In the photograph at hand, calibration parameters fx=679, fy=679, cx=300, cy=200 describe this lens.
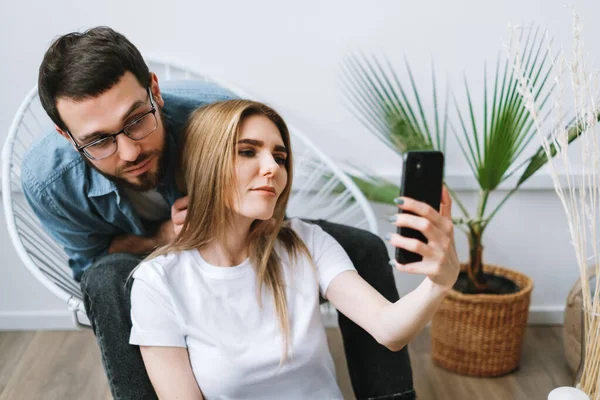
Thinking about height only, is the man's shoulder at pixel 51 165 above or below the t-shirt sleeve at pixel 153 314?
above

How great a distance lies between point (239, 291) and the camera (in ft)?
4.32

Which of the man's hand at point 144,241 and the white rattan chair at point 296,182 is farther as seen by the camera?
the white rattan chair at point 296,182

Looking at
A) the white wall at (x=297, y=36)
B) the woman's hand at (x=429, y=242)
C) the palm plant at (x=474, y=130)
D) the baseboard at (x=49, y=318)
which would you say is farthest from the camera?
the baseboard at (x=49, y=318)

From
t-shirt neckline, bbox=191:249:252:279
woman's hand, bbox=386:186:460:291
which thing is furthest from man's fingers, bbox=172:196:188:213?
woman's hand, bbox=386:186:460:291

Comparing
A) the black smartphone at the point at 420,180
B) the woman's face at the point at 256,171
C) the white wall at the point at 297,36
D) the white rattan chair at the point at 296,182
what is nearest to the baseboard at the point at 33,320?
the white rattan chair at the point at 296,182

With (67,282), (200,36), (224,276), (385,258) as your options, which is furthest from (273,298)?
(200,36)

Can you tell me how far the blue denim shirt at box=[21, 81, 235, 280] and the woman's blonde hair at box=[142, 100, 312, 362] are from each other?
176 millimetres

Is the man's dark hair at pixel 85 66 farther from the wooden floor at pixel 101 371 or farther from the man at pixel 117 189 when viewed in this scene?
the wooden floor at pixel 101 371

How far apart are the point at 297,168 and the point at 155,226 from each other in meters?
0.61

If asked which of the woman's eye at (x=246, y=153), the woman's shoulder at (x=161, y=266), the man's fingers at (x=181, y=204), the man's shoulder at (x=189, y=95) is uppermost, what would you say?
the woman's eye at (x=246, y=153)

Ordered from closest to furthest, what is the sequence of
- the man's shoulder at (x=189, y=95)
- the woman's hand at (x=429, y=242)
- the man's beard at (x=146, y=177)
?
the woman's hand at (x=429, y=242), the man's beard at (x=146, y=177), the man's shoulder at (x=189, y=95)

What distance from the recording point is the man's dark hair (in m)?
1.27

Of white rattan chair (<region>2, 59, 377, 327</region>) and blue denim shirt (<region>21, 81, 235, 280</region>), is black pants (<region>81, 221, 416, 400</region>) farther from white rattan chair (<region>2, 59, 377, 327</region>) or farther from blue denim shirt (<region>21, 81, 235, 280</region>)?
white rattan chair (<region>2, 59, 377, 327</region>)

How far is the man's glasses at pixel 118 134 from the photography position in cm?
131
